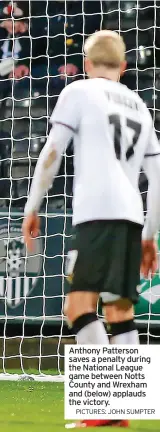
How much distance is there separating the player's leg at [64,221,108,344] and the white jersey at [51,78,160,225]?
0.16 feet

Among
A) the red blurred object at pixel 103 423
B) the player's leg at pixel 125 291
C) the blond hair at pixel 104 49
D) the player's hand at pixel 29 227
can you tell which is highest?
the blond hair at pixel 104 49

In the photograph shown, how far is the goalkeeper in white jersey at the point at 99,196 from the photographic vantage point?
8.27ft

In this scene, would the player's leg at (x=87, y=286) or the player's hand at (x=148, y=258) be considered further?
the player's hand at (x=148, y=258)

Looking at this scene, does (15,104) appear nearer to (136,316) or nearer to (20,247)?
(20,247)

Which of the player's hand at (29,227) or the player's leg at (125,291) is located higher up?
the player's hand at (29,227)

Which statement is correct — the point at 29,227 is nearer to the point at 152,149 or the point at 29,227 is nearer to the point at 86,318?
the point at 86,318

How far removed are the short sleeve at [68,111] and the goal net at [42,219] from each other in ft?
7.34

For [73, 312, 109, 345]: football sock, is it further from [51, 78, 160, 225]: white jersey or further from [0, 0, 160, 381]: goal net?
[0, 0, 160, 381]: goal net

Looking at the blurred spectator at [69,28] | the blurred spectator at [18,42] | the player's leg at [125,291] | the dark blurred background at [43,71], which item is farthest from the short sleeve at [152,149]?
the blurred spectator at [69,28]

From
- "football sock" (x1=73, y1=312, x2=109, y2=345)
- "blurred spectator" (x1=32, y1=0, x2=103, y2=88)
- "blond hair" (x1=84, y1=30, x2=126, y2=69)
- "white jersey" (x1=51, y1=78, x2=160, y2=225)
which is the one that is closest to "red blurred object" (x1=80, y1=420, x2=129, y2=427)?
"football sock" (x1=73, y1=312, x2=109, y2=345)

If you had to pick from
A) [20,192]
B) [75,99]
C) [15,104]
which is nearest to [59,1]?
[15,104]

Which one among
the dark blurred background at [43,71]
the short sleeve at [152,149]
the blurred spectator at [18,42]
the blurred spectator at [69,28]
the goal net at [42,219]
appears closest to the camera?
the short sleeve at [152,149]

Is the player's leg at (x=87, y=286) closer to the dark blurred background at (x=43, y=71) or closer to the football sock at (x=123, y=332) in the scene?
the football sock at (x=123, y=332)

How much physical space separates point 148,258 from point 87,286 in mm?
241
